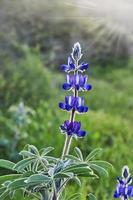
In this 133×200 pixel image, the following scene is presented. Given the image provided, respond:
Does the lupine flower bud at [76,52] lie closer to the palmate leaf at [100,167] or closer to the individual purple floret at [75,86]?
the individual purple floret at [75,86]

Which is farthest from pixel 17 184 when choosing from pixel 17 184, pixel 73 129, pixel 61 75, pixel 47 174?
pixel 61 75

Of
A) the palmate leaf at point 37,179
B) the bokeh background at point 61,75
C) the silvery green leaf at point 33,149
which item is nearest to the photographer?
the palmate leaf at point 37,179

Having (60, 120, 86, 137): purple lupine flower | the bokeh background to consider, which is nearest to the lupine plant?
(60, 120, 86, 137): purple lupine flower

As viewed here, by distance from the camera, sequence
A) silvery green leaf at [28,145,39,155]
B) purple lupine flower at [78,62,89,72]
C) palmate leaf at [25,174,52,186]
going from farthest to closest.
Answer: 1. silvery green leaf at [28,145,39,155]
2. purple lupine flower at [78,62,89,72]
3. palmate leaf at [25,174,52,186]

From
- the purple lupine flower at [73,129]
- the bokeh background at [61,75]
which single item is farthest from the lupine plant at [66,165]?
the bokeh background at [61,75]

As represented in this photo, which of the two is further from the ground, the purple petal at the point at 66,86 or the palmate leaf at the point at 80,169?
the purple petal at the point at 66,86

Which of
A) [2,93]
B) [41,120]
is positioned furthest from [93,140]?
[2,93]

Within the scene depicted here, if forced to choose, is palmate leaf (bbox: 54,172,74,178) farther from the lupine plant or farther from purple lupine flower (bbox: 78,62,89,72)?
purple lupine flower (bbox: 78,62,89,72)

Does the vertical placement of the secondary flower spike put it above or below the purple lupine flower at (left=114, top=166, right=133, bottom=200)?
above

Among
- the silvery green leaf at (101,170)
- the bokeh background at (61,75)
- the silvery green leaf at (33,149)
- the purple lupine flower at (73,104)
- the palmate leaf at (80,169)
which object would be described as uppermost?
the bokeh background at (61,75)
